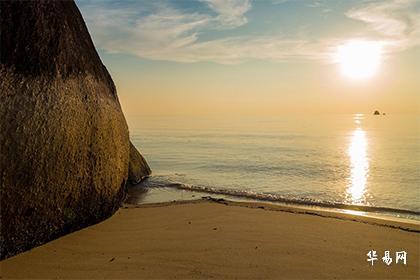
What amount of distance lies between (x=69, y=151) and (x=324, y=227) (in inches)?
173

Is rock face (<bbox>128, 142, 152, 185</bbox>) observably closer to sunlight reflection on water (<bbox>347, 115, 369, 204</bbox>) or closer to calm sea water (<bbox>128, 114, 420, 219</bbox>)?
calm sea water (<bbox>128, 114, 420, 219</bbox>)

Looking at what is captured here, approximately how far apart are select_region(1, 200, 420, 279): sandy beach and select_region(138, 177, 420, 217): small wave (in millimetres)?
2128

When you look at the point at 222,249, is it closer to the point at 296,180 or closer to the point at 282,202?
the point at 282,202

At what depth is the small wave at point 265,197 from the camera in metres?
9.23

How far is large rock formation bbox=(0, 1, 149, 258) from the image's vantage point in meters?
4.75

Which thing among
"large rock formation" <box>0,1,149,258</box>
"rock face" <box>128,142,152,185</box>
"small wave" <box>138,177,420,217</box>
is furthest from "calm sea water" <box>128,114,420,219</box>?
"large rock formation" <box>0,1,149,258</box>

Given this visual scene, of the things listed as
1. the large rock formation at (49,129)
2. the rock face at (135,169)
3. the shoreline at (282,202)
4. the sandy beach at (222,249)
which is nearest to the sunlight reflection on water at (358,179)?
the shoreline at (282,202)

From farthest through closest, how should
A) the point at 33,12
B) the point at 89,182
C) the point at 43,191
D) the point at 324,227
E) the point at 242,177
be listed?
the point at 242,177
the point at 324,227
the point at 89,182
the point at 33,12
the point at 43,191

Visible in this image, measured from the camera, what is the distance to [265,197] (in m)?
10.4

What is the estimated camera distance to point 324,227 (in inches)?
252

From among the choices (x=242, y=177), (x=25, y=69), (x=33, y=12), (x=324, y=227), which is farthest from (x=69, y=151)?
(x=242, y=177)

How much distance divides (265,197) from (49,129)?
22.0 feet

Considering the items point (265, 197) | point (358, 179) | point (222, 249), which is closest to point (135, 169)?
point (265, 197)

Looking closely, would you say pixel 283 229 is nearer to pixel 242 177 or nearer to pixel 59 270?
pixel 59 270
